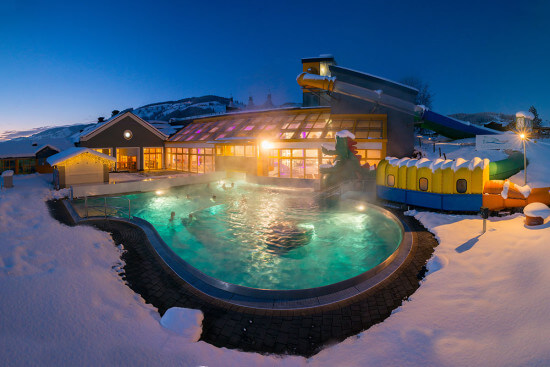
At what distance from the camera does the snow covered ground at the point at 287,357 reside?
396 centimetres

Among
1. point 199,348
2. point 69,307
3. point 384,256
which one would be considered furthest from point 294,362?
point 384,256

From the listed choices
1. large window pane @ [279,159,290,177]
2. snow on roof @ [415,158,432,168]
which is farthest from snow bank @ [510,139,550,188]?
large window pane @ [279,159,290,177]

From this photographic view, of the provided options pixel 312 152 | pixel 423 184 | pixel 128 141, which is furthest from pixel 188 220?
pixel 128 141

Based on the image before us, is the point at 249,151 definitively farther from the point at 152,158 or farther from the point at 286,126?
the point at 152,158

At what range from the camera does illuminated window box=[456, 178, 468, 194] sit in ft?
39.4

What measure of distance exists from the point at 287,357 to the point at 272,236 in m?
7.26

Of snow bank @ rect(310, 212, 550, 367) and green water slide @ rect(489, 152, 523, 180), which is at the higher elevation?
green water slide @ rect(489, 152, 523, 180)

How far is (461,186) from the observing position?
12070mm

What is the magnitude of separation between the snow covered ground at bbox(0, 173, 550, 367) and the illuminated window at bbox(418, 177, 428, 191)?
5357mm

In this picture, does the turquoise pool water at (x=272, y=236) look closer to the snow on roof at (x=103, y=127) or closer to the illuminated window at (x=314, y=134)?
the illuminated window at (x=314, y=134)

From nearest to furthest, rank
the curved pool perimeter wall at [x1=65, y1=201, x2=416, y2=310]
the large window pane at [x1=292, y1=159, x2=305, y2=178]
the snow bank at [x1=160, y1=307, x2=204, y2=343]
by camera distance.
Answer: the snow bank at [x1=160, y1=307, x2=204, y2=343] → the curved pool perimeter wall at [x1=65, y1=201, x2=416, y2=310] → the large window pane at [x1=292, y1=159, x2=305, y2=178]

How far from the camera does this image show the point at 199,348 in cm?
443

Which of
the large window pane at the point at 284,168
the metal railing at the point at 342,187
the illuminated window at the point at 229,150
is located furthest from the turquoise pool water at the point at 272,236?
the illuminated window at the point at 229,150

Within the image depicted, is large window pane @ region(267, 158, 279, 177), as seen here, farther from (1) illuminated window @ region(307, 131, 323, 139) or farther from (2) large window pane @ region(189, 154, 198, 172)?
(2) large window pane @ region(189, 154, 198, 172)
